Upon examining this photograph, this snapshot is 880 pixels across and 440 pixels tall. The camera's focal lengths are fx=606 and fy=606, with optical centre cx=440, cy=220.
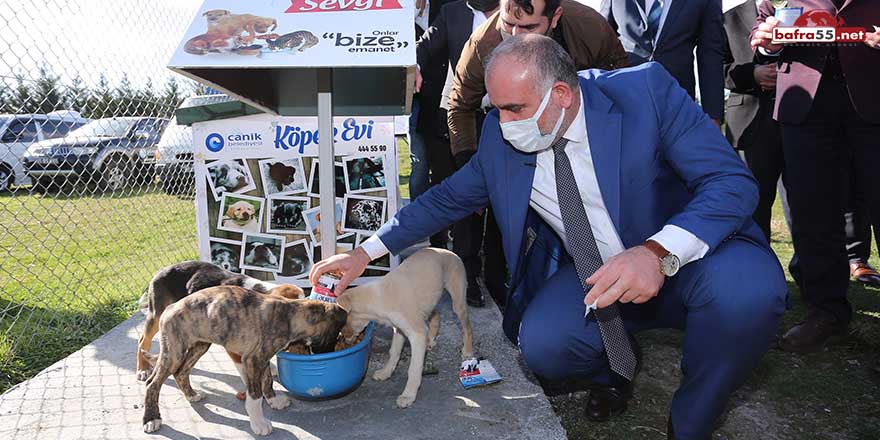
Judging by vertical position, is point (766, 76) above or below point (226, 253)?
above

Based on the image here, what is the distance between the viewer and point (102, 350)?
3311 millimetres

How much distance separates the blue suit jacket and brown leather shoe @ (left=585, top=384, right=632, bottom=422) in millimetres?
623

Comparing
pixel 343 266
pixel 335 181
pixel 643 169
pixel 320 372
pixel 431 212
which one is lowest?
pixel 320 372

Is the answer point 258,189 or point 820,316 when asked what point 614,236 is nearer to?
point 820,316

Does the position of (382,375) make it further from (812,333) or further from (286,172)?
(812,333)

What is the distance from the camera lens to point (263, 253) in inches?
164

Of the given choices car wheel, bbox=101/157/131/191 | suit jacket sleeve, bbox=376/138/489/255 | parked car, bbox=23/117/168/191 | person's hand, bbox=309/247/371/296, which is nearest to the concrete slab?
person's hand, bbox=309/247/371/296

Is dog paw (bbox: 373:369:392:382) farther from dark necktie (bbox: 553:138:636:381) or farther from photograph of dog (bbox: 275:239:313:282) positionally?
photograph of dog (bbox: 275:239:313:282)

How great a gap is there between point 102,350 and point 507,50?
2.71 metres

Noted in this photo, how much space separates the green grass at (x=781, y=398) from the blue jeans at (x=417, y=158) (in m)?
2.00

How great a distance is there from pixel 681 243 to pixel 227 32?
1915mm

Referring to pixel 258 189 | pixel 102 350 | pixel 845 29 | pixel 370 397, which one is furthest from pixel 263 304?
pixel 845 29

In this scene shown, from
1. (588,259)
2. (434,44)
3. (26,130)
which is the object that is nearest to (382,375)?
(588,259)

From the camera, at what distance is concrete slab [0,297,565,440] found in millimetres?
2539
